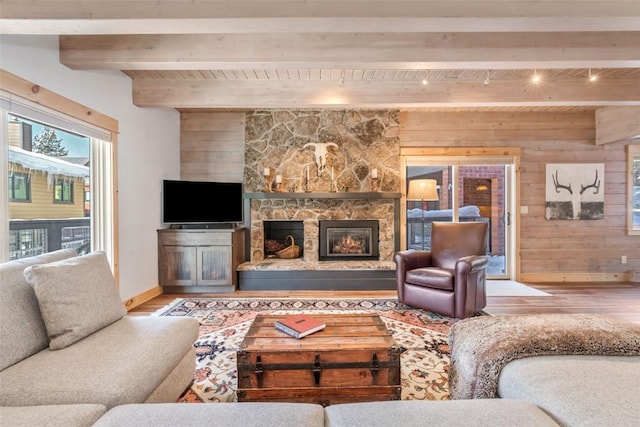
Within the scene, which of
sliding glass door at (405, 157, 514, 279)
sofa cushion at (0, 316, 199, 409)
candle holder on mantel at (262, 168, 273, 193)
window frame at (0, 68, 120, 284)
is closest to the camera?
sofa cushion at (0, 316, 199, 409)

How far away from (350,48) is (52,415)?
116 inches

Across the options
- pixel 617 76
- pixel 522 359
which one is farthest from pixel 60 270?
pixel 617 76

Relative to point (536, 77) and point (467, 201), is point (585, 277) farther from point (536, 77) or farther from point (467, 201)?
point (536, 77)

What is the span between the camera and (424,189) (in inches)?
182

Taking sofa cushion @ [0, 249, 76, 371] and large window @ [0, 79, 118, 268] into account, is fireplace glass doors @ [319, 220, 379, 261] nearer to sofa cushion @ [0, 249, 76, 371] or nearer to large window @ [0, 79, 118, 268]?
large window @ [0, 79, 118, 268]

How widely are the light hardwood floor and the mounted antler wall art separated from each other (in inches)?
41.4

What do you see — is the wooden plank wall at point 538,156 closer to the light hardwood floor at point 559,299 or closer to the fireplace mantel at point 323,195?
the light hardwood floor at point 559,299

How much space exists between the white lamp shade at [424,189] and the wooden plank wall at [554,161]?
655 mm

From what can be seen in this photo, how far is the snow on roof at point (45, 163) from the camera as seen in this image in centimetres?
237

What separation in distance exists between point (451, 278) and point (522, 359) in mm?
1747

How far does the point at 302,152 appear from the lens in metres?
4.87

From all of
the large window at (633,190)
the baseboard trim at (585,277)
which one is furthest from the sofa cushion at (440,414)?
the large window at (633,190)

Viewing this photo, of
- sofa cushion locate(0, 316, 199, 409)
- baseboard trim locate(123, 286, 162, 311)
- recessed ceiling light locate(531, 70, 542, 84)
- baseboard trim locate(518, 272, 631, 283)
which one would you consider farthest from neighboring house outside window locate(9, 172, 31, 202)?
baseboard trim locate(518, 272, 631, 283)

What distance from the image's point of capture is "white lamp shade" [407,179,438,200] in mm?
4605
